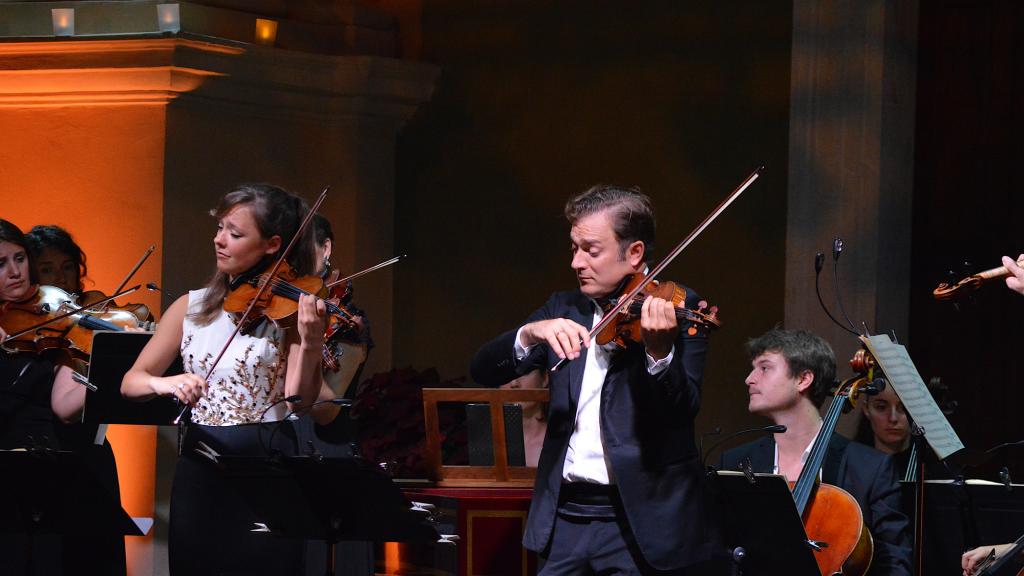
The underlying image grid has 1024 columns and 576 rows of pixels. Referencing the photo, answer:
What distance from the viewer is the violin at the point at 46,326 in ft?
15.2

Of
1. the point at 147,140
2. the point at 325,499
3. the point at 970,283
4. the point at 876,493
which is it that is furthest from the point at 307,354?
the point at 147,140

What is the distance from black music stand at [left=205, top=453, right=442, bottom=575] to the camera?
3.78 meters

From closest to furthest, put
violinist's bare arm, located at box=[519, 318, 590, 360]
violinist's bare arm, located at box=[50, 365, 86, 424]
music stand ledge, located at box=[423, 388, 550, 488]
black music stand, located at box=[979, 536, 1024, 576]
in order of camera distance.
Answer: violinist's bare arm, located at box=[519, 318, 590, 360] < black music stand, located at box=[979, 536, 1024, 576] < violinist's bare arm, located at box=[50, 365, 86, 424] < music stand ledge, located at box=[423, 388, 550, 488]

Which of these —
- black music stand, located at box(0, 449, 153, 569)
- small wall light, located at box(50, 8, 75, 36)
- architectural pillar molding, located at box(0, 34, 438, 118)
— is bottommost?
black music stand, located at box(0, 449, 153, 569)

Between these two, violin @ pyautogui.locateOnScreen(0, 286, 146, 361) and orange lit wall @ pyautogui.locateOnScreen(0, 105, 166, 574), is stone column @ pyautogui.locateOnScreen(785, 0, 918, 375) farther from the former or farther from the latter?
orange lit wall @ pyautogui.locateOnScreen(0, 105, 166, 574)

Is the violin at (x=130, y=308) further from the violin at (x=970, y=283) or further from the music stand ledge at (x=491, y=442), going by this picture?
the violin at (x=970, y=283)

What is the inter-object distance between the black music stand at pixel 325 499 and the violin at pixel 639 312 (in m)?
0.63

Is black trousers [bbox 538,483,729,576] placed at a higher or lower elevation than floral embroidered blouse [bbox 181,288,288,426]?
lower

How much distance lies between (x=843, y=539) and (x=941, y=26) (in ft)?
10.0

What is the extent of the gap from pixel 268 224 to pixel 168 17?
2757 mm

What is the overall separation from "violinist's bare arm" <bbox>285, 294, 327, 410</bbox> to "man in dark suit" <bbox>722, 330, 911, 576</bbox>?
4.03 ft

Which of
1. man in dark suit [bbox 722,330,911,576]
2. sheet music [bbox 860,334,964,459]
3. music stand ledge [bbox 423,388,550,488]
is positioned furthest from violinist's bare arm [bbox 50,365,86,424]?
sheet music [bbox 860,334,964,459]

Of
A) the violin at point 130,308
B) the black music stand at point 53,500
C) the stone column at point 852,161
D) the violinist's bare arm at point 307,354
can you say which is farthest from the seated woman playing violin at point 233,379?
the stone column at point 852,161

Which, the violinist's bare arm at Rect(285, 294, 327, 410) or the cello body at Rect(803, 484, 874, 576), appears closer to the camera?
the violinist's bare arm at Rect(285, 294, 327, 410)
